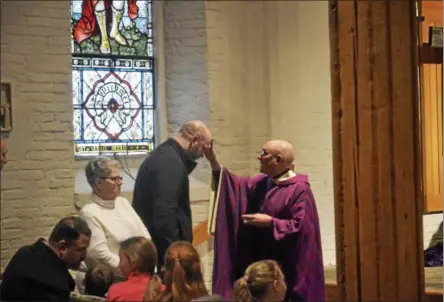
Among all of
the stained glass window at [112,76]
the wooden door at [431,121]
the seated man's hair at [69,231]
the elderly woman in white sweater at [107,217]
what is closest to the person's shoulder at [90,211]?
the elderly woman in white sweater at [107,217]

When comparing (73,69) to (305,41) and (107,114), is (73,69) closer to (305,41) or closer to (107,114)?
(107,114)

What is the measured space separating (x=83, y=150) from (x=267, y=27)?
64.5 inches

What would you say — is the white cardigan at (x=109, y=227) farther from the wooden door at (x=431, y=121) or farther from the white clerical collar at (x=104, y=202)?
the wooden door at (x=431, y=121)

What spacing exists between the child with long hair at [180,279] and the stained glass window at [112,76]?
2373mm

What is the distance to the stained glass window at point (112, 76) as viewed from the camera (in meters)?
5.96

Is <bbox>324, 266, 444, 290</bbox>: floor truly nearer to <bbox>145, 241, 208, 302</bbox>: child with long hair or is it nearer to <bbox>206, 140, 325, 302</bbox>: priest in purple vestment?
<bbox>206, 140, 325, 302</bbox>: priest in purple vestment

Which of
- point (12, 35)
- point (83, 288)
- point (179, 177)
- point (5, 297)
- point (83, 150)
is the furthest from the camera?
point (83, 150)

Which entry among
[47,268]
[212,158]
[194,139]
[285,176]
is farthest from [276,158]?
[47,268]

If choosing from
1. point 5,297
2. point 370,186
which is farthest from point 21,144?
point 370,186

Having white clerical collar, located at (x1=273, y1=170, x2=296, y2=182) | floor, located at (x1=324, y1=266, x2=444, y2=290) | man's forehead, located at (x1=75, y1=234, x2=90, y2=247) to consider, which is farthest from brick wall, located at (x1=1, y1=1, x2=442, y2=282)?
man's forehead, located at (x1=75, y1=234, x2=90, y2=247)

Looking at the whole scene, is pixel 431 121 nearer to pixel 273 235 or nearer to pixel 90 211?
pixel 273 235

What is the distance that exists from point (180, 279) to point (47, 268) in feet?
1.77

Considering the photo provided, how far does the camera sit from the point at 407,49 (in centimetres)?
418

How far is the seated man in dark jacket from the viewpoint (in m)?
3.54
